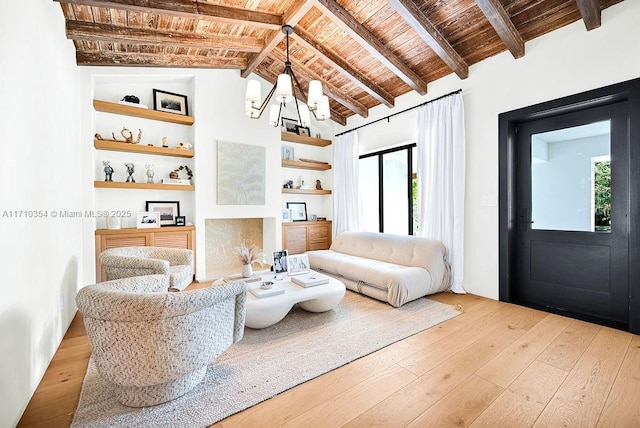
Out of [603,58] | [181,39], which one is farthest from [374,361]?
[181,39]

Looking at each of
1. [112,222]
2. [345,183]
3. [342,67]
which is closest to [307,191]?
[345,183]

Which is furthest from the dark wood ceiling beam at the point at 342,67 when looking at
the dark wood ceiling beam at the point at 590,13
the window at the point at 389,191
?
the dark wood ceiling beam at the point at 590,13

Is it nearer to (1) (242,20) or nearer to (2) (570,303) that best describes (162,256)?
(1) (242,20)

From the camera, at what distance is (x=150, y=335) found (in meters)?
1.42

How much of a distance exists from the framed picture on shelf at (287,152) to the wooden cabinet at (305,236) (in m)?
1.29

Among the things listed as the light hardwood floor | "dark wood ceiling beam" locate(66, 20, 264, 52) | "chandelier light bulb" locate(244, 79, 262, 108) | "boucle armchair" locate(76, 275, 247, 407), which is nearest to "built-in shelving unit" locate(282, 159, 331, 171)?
"dark wood ceiling beam" locate(66, 20, 264, 52)

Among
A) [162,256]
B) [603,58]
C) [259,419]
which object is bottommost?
[259,419]

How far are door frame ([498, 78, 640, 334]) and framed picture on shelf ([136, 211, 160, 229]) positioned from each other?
4465 millimetres

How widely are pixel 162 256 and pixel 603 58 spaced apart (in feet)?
15.6

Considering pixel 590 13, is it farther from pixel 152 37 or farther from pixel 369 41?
pixel 152 37

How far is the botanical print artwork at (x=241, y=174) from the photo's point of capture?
4.40 meters

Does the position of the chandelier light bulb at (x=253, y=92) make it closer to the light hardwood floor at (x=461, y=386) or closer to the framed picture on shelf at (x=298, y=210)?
the light hardwood floor at (x=461, y=386)

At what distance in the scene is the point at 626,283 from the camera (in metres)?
2.57

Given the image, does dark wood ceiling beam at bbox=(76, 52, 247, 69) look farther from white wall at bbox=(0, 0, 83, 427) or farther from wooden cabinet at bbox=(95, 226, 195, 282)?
wooden cabinet at bbox=(95, 226, 195, 282)
